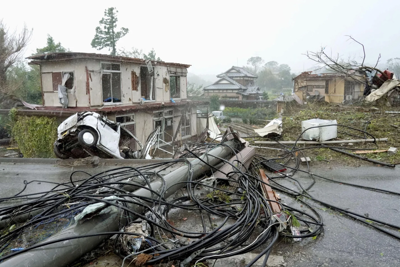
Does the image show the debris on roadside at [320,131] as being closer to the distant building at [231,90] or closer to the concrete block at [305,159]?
the concrete block at [305,159]

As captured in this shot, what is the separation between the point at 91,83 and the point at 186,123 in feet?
27.8

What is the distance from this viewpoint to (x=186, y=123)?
21.3m

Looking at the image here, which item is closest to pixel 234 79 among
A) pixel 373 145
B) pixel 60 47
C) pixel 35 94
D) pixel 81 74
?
pixel 60 47

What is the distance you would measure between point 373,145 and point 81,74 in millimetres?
12913

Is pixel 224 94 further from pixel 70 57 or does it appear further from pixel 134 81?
pixel 70 57

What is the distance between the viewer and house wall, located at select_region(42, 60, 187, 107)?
14281 mm

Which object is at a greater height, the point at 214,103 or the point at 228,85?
the point at 228,85

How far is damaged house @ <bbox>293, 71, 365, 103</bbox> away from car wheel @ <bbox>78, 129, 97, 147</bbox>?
19.8m

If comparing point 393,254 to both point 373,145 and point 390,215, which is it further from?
point 373,145

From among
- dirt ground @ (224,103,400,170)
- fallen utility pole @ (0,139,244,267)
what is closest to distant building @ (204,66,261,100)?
dirt ground @ (224,103,400,170)

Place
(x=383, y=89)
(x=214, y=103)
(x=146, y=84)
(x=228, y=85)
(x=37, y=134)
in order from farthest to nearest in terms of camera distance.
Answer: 1. (x=228, y=85)
2. (x=214, y=103)
3. (x=146, y=84)
4. (x=37, y=134)
5. (x=383, y=89)

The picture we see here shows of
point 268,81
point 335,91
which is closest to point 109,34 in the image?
point 335,91

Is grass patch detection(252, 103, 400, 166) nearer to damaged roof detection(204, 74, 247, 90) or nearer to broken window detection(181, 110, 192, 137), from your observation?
broken window detection(181, 110, 192, 137)

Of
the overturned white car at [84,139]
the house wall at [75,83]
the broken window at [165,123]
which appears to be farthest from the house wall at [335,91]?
the overturned white car at [84,139]
